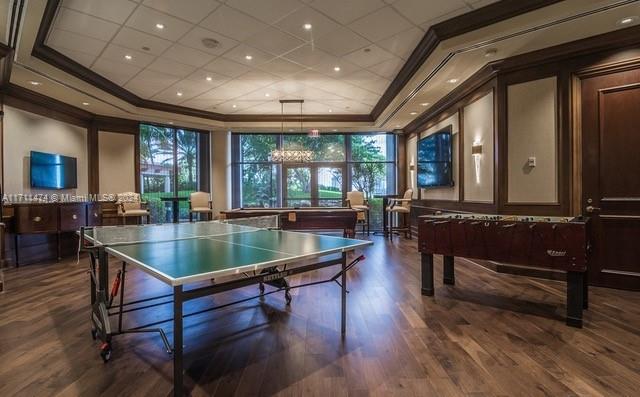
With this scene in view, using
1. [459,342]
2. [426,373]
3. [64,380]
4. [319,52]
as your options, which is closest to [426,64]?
[319,52]

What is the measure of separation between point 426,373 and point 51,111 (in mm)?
7561

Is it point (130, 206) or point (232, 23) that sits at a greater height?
point (232, 23)

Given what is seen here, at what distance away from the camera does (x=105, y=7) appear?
3.45 meters

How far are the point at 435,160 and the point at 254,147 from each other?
528 cm

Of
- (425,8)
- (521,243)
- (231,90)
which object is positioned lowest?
(521,243)

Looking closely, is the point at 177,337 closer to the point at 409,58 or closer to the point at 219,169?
the point at 409,58

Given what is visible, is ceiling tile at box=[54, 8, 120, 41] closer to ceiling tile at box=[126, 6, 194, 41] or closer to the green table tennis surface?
ceiling tile at box=[126, 6, 194, 41]

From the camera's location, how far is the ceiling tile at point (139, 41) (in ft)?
13.1

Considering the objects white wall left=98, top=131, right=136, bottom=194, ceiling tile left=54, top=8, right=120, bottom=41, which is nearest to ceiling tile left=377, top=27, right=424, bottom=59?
ceiling tile left=54, top=8, right=120, bottom=41

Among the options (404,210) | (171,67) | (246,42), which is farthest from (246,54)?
(404,210)

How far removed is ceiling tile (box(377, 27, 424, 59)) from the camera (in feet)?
13.2

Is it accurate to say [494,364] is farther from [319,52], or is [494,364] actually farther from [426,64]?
[319,52]

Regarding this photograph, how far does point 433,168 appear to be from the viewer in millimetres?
6867

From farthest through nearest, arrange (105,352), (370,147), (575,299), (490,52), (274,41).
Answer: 1. (370,147)
2. (274,41)
3. (490,52)
4. (575,299)
5. (105,352)
